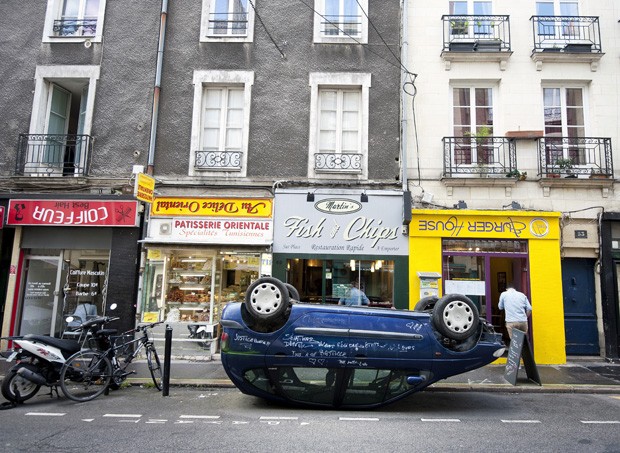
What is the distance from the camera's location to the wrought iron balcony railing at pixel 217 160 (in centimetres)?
1079

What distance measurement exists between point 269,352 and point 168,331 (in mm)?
2419

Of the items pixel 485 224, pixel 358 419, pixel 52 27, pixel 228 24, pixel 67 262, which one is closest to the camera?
pixel 358 419

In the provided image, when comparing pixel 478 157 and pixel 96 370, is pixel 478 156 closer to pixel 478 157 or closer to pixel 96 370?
pixel 478 157

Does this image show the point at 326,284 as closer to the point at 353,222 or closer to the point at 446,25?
the point at 353,222

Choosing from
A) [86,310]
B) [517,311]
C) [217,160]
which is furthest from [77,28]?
[517,311]

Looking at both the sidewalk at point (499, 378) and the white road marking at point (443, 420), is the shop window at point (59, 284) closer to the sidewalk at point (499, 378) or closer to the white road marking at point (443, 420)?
the sidewalk at point (499, 378)

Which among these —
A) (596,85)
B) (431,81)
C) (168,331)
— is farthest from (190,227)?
(596,85)

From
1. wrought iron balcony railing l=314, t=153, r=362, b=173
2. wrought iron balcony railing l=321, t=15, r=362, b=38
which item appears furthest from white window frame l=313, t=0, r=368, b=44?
wrought iron balcony railing l=314, t=153, r=362, b=173

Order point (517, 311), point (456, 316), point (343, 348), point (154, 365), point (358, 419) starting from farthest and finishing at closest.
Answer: point (517, 311), point (154, 365), point (456, 316), point (343, 348), point (358, 419)

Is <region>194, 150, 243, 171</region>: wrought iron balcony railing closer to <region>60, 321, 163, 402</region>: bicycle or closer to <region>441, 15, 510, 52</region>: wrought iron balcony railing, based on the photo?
<region>60, 321, 163, 402</region>: bicycle

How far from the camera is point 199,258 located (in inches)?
424

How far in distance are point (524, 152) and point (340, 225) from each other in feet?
15.3

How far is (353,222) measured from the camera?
10.5m

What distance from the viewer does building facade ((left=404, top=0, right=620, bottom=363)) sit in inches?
400
